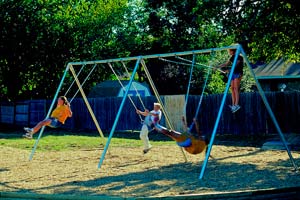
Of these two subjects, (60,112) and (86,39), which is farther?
(86,39)

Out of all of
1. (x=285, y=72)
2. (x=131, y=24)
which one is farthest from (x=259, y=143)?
(x=131, y=24)

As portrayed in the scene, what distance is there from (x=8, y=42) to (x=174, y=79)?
12.2m

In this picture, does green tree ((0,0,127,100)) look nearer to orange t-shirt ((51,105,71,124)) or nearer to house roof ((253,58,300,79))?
house roof ((253,58,300,79))

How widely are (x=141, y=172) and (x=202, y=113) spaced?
13670mm

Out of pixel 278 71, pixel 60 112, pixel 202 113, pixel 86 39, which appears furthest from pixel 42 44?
pixel 60 112

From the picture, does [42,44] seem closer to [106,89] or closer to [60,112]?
[106,89]

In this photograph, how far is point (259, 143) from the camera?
743 inches

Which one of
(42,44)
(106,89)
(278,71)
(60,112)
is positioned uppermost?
(42,44)

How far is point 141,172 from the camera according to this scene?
10.7 m

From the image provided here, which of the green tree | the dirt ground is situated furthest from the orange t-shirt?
the green tree

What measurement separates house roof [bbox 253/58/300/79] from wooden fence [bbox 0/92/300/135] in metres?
12.4

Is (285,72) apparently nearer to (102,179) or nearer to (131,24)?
(131,24)

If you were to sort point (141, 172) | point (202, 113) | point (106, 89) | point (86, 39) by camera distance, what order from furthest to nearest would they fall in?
1. point (106, 89)
2. point (86, 39)
3. point (202, 113)
4. point (141, 172)

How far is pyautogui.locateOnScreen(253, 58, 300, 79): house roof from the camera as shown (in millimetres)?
34781
